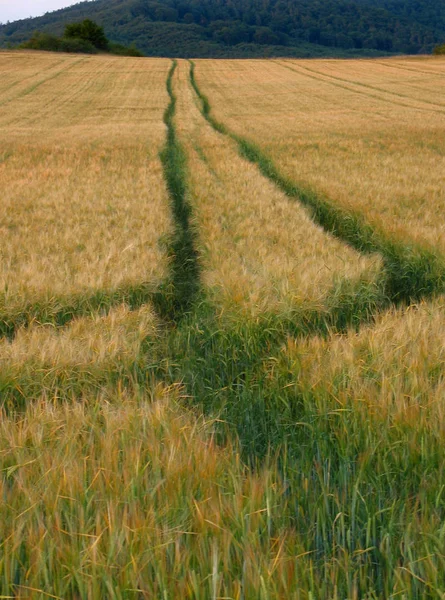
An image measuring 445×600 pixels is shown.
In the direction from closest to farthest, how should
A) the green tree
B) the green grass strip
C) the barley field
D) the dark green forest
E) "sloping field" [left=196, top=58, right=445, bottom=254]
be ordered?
the barley field < the green grass strip < "sloping field" [left=196, top=58, right=445, bottom=254] < the green tree < the dark green forest

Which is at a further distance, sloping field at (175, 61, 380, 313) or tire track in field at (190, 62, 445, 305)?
tire track in field at (190, 62, 445, 305)

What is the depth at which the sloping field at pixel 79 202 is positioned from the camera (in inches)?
183

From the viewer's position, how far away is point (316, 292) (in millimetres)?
4195

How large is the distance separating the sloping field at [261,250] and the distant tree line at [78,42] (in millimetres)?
58658

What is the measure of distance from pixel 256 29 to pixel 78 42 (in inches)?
4177

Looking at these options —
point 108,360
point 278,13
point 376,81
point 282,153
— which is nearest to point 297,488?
point 108,360

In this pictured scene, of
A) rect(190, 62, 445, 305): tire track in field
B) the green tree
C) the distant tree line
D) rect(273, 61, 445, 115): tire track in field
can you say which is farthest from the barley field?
the green tree

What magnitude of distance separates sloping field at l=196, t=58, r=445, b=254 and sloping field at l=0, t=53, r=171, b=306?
8.89ft

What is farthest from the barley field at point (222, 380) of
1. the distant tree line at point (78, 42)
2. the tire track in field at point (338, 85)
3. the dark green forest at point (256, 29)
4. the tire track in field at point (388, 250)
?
the dark green forest at point (256, 29)

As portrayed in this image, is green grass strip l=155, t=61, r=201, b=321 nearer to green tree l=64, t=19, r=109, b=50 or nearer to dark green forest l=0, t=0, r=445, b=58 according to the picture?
green tree l=64, t=19, r=109, b=50

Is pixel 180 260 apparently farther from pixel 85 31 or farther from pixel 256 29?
pixel 256 29

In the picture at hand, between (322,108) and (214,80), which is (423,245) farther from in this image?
(214,80)

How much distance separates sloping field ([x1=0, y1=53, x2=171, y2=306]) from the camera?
466 cm

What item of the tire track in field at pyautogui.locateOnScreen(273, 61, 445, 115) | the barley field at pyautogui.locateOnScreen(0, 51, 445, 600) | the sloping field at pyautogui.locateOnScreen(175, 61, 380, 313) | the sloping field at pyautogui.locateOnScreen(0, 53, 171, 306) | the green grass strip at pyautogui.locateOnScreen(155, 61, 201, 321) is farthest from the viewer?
the tire track in field at pyautogui.locateOnScreen(273, 61, 445, 115)
